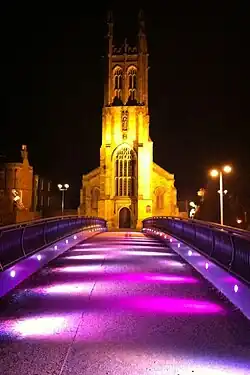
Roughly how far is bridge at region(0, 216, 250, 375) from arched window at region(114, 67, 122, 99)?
6115 cm

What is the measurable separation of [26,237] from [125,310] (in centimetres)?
628

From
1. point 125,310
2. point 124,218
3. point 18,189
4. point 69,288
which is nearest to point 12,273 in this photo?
point 69,288

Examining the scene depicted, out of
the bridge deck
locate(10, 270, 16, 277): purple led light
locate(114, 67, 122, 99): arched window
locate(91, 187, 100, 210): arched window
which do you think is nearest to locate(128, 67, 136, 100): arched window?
locate(114, 67, 122, 99): arched window

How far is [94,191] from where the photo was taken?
7350cm

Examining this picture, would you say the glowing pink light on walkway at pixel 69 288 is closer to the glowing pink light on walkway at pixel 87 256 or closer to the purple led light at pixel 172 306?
the purple led light at pixel 172 306

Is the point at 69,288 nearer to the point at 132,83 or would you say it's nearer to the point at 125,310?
the point at 125,310

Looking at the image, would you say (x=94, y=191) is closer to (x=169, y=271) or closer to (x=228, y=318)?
(x=169, y=271)

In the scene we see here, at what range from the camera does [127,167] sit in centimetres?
7044

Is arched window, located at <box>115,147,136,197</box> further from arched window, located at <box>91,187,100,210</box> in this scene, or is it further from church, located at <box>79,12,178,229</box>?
arched window, located at <box>91,187,100,210</box>

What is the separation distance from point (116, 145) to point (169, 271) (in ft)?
192

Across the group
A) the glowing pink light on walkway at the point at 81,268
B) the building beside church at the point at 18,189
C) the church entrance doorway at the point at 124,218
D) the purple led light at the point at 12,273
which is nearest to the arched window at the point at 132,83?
the church entrance doorway at the point at 124,218

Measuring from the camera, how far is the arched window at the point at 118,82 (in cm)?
7412

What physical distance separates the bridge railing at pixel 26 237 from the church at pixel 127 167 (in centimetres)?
4726

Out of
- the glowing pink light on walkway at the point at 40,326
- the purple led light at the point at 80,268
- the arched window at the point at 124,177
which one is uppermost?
the arched window at the point at 124,177
